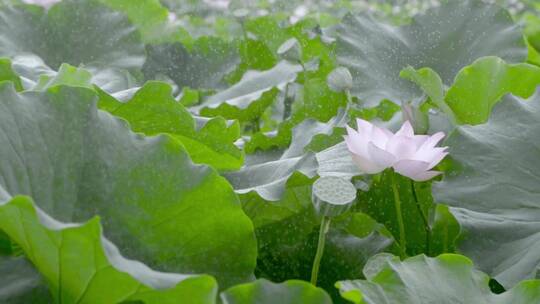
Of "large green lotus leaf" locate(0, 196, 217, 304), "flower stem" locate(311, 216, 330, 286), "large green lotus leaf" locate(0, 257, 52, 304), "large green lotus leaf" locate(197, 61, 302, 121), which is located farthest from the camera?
"large green lotus leaf" locate(197, 61, 302, 121)

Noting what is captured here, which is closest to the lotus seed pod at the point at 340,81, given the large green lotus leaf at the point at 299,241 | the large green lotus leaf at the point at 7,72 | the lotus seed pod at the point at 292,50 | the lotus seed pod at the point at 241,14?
the lotus seed pod at the point at 292,50

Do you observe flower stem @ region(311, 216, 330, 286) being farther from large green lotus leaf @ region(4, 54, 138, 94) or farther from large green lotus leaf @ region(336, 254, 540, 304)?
large green lotus leaf @ region(4, 54, 138, 94)

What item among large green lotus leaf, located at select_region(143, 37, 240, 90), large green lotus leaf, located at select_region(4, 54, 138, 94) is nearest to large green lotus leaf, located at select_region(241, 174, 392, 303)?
large green lotus leaf, located at select_region(4, 54, 138, 94)

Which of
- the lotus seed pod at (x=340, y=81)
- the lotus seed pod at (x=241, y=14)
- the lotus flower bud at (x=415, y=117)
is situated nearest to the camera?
the lotus flower bud at (x=415, y=117)

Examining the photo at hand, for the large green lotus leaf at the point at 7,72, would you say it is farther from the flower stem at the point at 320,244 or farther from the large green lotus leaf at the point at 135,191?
the flower stem at the point at 320,244

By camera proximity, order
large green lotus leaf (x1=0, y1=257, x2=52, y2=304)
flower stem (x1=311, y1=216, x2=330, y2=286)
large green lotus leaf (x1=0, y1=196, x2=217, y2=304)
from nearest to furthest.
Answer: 1. large green lotus leaf (x1=0, y1=196, x2=217, y2=304)
2. large green lotus leaf (x1=0, y1=257, x2=52, y2=304)
3. flower stem (x1=311, y1=216, x2=330, y2=286)

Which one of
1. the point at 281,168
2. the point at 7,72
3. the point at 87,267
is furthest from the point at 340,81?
the point at 87,267

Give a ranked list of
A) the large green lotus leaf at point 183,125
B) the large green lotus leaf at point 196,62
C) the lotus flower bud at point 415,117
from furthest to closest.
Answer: the large green lotus leaf at point 196,62 → the lotus flower bud at point 415,117 → the large green lotus leaf at point 183,125

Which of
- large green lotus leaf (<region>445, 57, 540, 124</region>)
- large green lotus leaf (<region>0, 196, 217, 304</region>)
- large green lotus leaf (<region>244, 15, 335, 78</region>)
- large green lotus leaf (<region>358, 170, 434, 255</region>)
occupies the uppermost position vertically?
large green lotus leaf (<region>0, 196, 217, 304</region>)
